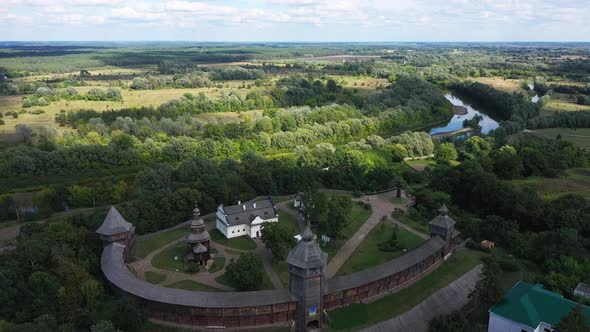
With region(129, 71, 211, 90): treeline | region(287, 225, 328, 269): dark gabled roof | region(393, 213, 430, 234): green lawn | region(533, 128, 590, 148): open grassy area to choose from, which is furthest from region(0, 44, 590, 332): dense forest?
region(129, 71, 211, 90): treeline

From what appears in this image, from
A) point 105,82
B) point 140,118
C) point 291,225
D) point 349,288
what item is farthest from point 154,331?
point 105,82

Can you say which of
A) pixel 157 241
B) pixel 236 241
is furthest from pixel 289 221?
pixel 157 241

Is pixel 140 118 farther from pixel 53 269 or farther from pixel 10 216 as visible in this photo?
pixel 53 269

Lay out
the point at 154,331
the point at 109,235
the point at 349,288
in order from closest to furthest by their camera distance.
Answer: the point at 154,331 → the point at 349,288 → the point at 109,235

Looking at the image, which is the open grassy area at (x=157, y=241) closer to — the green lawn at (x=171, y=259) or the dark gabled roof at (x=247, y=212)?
the green lawn at (x=171, y=259)

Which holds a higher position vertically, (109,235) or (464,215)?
(109,235)

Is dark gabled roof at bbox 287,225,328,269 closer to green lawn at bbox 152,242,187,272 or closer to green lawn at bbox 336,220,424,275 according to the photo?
green lawn at bbox 336,220,424,275

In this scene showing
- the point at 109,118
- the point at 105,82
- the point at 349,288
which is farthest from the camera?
the point at 105,82
